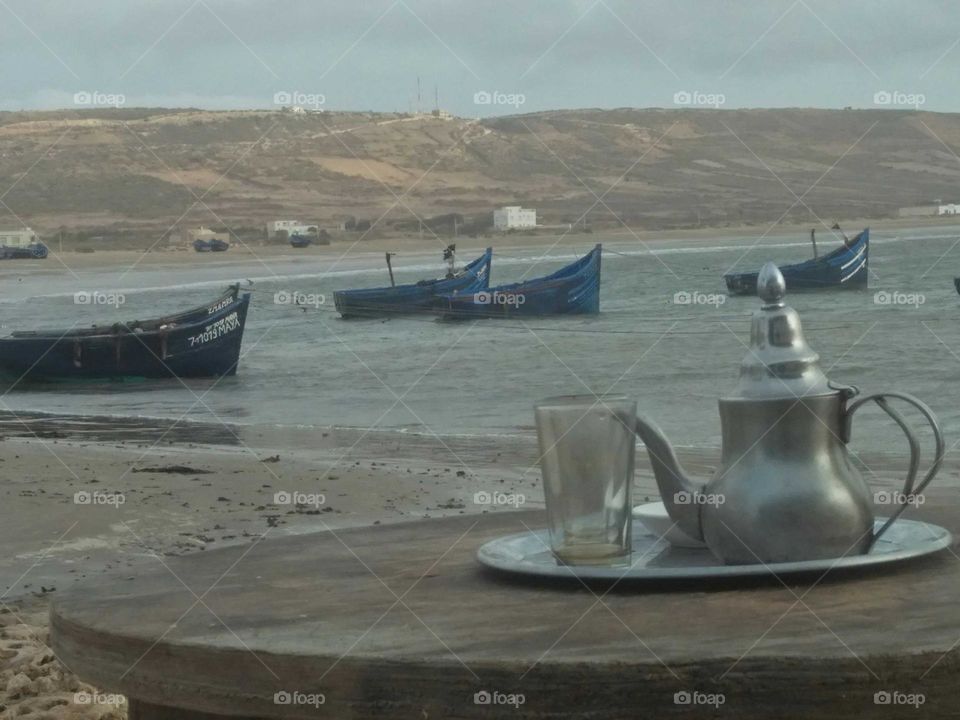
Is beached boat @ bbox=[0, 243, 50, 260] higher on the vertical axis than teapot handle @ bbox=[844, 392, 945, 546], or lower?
higher

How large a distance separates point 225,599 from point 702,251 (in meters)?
73.6

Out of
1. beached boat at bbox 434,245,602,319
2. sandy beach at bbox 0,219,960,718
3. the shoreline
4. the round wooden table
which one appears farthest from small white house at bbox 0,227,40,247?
the round wooden table

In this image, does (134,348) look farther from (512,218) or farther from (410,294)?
(512,218)

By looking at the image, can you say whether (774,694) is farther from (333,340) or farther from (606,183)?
(606,183)

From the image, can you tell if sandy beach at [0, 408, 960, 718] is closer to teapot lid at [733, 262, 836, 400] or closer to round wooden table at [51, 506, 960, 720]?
round wooden table at [51, 506, 960, 720]

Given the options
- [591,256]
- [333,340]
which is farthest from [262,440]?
[591,256]

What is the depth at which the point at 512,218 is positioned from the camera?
78.2 m

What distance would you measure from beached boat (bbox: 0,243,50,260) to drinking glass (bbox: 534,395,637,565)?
2769 inches

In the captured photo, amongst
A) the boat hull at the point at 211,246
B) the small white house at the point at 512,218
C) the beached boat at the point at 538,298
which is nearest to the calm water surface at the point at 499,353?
the beached boat at the point at 538,298

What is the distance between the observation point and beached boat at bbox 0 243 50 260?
69062 millimetres

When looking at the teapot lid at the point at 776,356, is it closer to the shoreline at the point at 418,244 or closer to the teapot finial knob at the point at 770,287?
the teapot finial knob at the point at 770,287

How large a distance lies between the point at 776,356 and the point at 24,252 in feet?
236

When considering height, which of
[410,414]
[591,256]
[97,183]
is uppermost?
[97,183]

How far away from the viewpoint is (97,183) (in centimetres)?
7656
